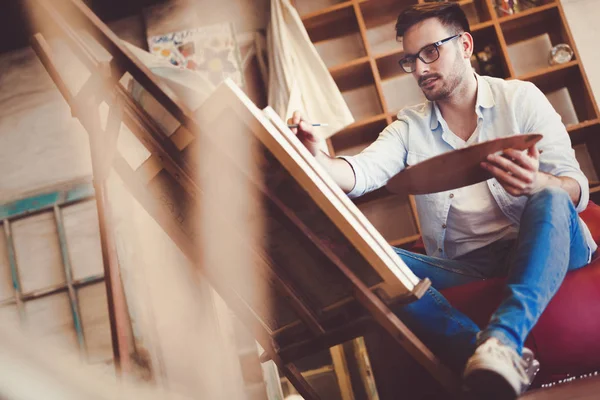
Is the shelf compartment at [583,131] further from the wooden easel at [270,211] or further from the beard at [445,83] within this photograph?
the wooden easel at [270,211]

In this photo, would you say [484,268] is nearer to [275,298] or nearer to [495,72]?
[275,298]

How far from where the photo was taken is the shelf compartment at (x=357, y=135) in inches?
112

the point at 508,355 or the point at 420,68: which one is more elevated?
the point at 420,68

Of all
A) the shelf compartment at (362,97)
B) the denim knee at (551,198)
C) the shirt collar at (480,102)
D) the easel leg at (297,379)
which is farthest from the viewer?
the shelf compartment at (362,97)

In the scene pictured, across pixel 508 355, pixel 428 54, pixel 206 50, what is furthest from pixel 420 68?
pixel 206 50

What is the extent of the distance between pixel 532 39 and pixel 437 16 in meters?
1.66

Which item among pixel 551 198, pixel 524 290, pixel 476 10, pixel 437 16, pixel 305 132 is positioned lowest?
pixel 524 290

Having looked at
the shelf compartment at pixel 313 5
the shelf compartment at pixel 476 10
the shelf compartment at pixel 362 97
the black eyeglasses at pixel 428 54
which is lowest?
the black eyeglasses at pixel 428 54

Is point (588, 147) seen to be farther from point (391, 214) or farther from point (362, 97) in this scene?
point (362, 97)

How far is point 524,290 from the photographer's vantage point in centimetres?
101

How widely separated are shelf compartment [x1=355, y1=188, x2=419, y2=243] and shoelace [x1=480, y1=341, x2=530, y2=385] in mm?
2149

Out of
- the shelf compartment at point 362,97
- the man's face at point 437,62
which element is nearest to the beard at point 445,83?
the man's face at point 437,62

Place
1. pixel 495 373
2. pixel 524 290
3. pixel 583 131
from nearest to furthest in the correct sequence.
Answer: pixel 495 373 → pixel 524 290 → pixel 583 131

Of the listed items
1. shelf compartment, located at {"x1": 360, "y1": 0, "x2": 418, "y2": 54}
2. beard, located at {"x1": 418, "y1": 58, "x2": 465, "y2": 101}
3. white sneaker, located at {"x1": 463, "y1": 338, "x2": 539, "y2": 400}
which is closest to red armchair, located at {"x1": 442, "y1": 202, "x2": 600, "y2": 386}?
white sneaker, located at {"x1": 463, "y1": 338, "x2": 539, "y2": 400}
